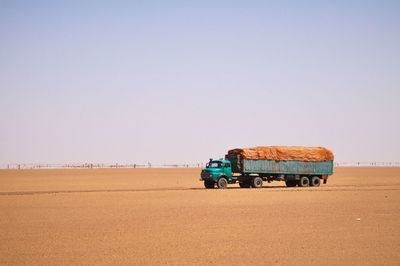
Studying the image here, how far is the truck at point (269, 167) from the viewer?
38.2 m

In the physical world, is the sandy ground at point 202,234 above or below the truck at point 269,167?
below

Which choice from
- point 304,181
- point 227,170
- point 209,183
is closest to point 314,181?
point 304,181

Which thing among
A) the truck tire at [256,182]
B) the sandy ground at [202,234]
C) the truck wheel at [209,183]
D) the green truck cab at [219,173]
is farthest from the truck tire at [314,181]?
the sandy ground at [202,234]

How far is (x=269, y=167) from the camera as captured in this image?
3950cm

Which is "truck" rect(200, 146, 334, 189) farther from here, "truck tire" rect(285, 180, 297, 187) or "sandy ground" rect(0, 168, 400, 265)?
"sandy ground" rect(0, 168, 400, 265)

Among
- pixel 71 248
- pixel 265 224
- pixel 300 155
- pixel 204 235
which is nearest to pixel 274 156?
pixel 300 155

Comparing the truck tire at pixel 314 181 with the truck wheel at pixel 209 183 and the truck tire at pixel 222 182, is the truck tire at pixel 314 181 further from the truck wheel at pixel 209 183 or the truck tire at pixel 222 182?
the truck wheel at pixel 209 183

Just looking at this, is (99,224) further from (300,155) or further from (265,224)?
(300,155)

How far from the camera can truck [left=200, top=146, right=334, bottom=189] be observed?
38250 millimetres

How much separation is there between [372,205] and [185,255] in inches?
530

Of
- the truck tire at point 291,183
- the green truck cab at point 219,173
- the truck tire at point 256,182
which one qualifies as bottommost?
the truck tire at point 291,183

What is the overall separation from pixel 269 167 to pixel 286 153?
197 centimetres

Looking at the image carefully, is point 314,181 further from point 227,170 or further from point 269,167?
point 227,170

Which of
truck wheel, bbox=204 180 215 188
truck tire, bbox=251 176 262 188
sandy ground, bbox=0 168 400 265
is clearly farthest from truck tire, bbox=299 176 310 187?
sandy ground, bbox=0 168 400 265
